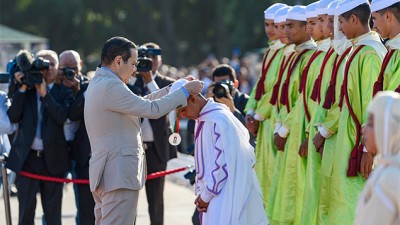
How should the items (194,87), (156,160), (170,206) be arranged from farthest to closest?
(170,206) < (156,160) < (194,87)

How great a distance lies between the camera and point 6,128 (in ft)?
32.2

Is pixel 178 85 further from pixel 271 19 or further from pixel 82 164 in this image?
pixel 271 19

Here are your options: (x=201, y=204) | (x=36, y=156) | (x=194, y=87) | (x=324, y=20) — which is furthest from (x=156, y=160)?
(x=201, y=204)

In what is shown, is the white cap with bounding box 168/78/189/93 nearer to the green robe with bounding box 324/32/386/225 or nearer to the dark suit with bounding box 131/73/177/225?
the green robe with bounding box 324/32/386/225

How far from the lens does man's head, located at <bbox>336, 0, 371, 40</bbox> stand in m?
7.98

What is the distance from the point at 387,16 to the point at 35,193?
4.03m

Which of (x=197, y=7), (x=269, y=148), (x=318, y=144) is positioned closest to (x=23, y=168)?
(x=269, y=148)

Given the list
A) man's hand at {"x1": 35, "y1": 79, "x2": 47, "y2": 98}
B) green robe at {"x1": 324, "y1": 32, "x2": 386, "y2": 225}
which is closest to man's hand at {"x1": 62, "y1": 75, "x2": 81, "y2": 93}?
man's hand at {"x1": 35, "y1": 79, "x2": 47, "y2": 98}

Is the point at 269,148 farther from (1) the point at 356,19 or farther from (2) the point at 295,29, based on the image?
(1) the point at 356,19

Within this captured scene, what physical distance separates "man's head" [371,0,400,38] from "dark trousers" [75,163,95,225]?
12.1ft

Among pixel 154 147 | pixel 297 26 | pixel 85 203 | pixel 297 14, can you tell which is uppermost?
pixel 297 14

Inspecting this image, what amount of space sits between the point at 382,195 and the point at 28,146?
5.69 metres

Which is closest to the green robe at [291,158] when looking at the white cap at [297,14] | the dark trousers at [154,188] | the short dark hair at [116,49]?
the white cap at [297,14]

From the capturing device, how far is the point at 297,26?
31.2 feet
